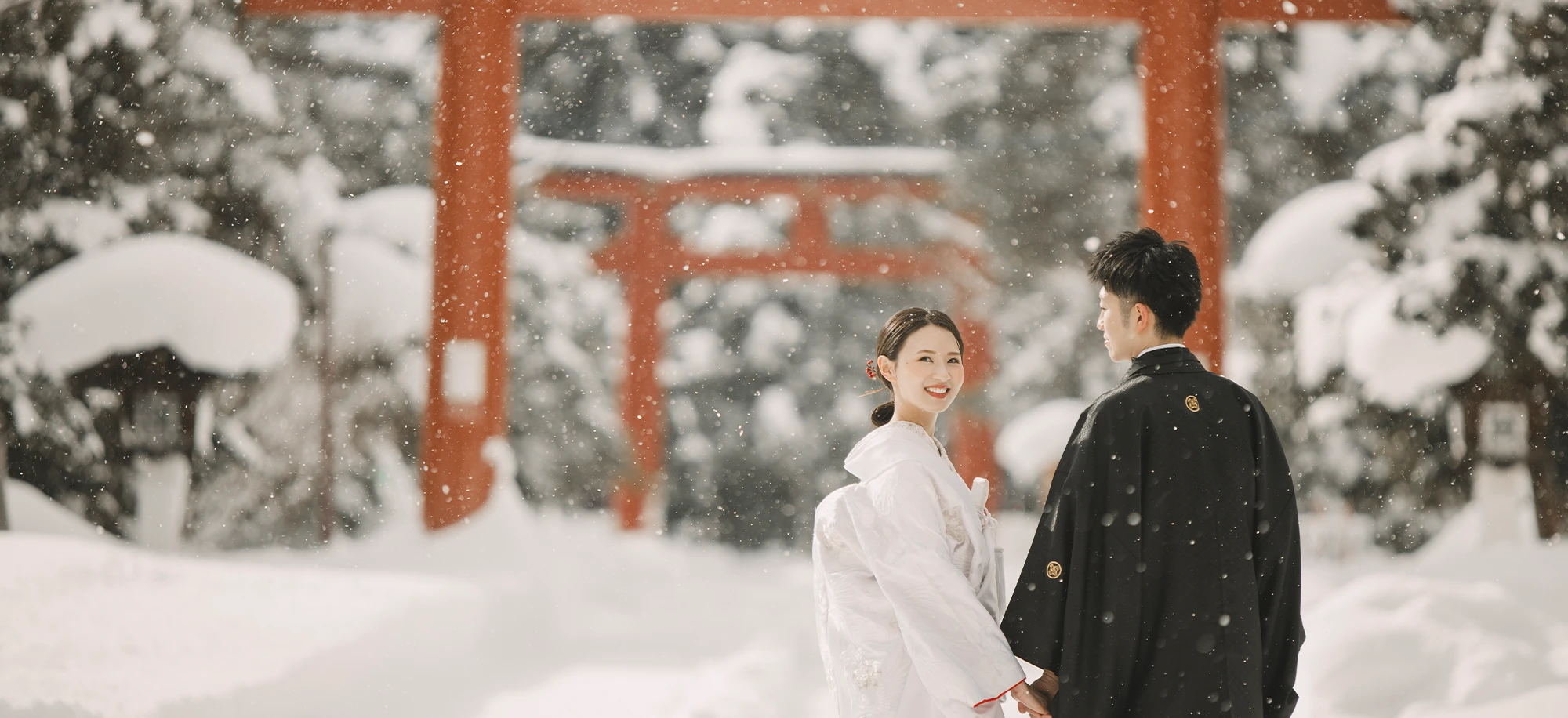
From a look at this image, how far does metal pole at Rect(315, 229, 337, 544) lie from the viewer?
303 inches

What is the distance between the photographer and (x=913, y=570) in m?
1.81

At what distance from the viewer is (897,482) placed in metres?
1.86

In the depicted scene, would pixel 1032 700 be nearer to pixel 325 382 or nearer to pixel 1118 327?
pixel 1118 327

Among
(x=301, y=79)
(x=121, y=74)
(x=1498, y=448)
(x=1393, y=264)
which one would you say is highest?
(x=301, y=79)

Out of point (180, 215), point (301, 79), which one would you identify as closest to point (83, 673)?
point (180, 215)

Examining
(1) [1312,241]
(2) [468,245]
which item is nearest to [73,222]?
(2) [468,245]

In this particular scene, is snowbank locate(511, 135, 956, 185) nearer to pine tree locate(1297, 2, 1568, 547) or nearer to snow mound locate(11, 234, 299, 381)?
snow mound locate(11, 234, 299, 381)


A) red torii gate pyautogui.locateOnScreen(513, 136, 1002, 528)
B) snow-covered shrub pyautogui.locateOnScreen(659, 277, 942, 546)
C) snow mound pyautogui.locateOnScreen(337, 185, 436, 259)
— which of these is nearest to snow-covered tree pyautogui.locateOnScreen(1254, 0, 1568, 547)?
red torii gate pyautogui.locateOnScreen(513, 136, 1002, 528)

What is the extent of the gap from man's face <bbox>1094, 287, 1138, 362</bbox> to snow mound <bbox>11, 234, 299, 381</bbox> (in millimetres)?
5001

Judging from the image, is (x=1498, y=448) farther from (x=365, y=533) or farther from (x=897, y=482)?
(x=365, y=533)

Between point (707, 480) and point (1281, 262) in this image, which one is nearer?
point (1281, 262)

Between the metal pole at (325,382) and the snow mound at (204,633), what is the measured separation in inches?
122

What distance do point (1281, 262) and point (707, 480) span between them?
21.3 feet

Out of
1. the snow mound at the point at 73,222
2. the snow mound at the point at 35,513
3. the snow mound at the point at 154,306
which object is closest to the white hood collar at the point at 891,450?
the snow mound at the point at 154,306
